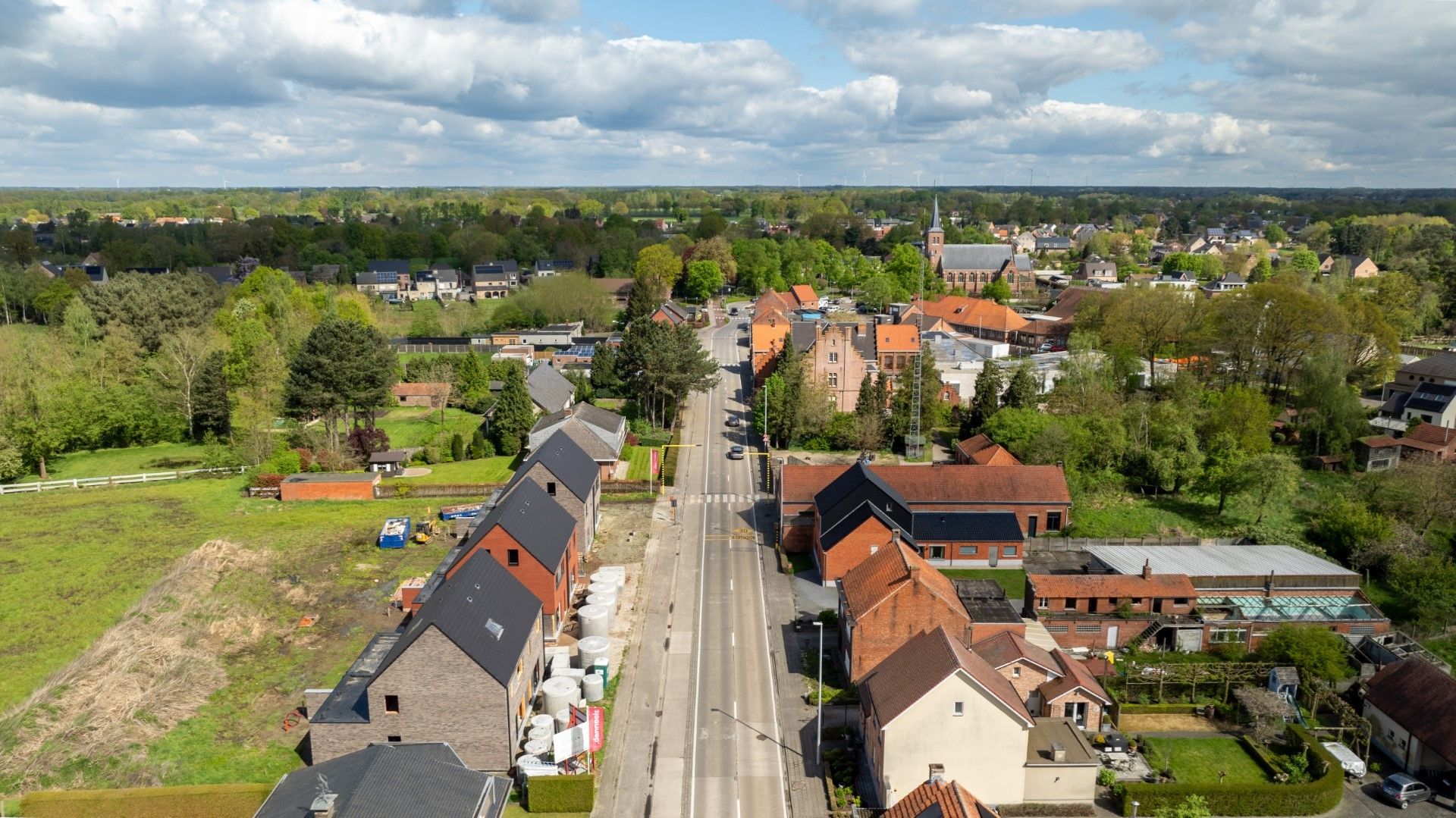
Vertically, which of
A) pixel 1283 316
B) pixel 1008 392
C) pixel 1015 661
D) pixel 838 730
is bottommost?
pixel 838 730

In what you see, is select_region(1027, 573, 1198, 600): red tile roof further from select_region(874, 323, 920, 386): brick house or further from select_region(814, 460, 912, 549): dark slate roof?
select_region(874, 323, 920, 386): brick house

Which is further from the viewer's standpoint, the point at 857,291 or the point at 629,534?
the point at 857,291

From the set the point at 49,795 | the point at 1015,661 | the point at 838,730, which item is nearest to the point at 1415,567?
the point at 1015,661

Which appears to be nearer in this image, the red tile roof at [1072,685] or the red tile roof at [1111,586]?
the red tile roof at [1072,685]

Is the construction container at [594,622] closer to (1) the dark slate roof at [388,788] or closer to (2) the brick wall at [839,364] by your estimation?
(1) the dark slate roof at [388,788]

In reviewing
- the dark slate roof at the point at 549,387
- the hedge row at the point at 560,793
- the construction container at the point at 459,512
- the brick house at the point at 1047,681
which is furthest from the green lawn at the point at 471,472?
the brick house at the point at 1047,681

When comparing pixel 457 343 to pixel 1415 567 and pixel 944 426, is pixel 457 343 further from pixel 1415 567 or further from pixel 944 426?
pixel 1415 567
